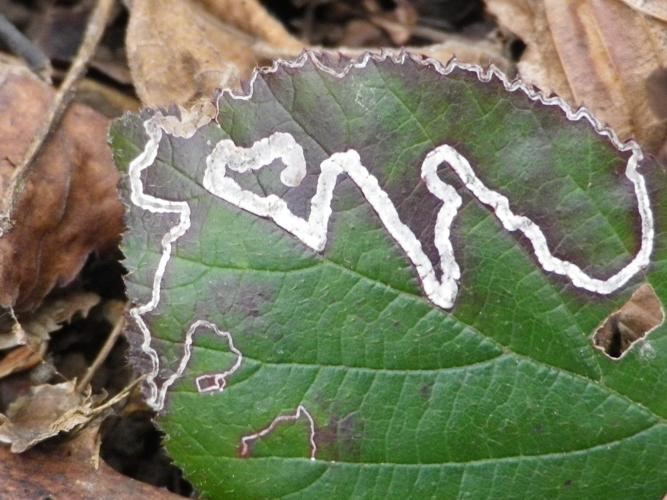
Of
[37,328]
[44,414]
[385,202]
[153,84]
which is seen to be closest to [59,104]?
[153,84]

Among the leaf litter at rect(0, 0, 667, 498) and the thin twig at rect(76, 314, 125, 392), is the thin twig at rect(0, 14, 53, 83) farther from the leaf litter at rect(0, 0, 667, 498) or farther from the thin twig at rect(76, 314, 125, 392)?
the thin twig at rect(76, 314, 125, 392)

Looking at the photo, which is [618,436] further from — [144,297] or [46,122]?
[46,122]

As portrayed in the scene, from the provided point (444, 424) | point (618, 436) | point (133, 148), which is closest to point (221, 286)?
point (133, 148)

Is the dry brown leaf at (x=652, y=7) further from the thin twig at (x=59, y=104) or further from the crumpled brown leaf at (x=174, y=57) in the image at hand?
the thin twig at (x=59, y=104)

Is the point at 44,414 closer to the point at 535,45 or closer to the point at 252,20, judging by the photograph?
the point at 252,20

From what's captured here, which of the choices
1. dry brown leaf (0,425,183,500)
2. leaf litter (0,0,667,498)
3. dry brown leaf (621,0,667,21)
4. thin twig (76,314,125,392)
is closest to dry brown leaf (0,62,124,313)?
leaf litter (0,0,667,498)
